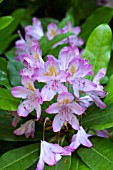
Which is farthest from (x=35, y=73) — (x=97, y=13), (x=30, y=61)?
(x=97, y=13)

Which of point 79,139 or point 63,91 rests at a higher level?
point 63,91

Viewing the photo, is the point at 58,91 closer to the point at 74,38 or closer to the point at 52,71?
the point at 52,71

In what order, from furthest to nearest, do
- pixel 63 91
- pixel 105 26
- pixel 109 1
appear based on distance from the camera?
pixel 109 1
pixel 105 26
pixel 63 91

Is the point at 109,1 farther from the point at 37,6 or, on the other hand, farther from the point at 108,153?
the point at 108,153

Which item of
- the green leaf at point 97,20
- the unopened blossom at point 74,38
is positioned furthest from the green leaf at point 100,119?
the green leaf at point 97,20

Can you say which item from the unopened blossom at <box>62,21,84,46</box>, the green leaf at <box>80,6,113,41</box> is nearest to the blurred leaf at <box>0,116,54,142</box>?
the unopened blossom at <box>62,21,84,46</box>

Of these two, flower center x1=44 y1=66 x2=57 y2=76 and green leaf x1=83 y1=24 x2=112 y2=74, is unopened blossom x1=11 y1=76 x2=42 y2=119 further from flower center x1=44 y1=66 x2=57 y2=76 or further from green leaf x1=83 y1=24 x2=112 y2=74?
green leaf x1=83 y1=24 x2=112 y2=74
